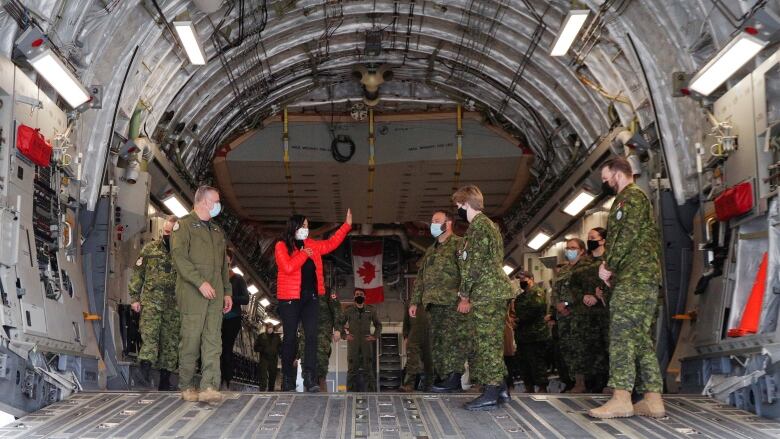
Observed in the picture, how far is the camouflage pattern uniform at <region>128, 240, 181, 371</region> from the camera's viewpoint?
8820mm

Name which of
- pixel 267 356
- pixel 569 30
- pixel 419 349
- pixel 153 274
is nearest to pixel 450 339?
pixel 153 274

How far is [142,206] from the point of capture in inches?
403

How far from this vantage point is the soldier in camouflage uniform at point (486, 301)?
257 inches

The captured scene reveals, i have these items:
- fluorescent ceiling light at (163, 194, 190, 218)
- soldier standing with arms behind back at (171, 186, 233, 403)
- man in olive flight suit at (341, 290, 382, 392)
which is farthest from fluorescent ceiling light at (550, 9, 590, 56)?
man in olive flight suit at (341, 290, 382, 392)

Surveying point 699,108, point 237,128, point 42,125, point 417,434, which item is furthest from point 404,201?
point 417,434

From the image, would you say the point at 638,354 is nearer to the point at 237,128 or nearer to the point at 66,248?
the point at 66,248

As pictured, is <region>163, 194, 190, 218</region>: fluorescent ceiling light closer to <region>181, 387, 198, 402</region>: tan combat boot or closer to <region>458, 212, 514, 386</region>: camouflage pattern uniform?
<region>181, 387, 198, 402</region>: tan combat boot

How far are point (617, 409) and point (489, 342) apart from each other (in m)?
1.09

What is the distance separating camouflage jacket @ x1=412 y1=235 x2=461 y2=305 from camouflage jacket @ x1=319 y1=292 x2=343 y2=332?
3066 mm

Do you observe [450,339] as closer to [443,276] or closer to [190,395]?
[443,276]

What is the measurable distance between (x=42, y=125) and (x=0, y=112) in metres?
0.92

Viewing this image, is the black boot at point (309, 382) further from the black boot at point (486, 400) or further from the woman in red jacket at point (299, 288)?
the black boot at point (486, 400)

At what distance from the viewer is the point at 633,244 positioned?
6348mm

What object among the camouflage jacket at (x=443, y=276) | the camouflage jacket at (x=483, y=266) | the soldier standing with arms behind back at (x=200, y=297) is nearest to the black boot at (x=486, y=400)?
the camouflage jacket at (x=483, y=266)
